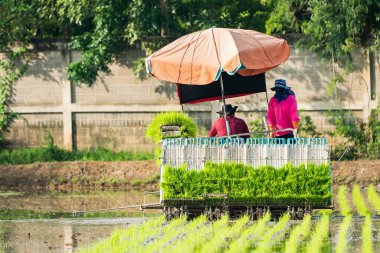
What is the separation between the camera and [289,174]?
55.2 ft

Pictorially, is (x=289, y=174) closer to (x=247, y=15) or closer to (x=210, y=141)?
(x=210, y=141)

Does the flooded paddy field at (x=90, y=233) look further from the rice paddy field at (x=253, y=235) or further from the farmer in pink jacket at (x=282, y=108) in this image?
the farmer in pink jacket at (x=282, y=108)

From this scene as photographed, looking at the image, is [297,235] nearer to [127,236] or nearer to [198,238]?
[198,238]

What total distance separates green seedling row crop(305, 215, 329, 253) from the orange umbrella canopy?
242cm

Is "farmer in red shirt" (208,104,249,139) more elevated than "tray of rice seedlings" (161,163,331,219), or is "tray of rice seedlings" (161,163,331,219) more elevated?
"farmer in red shirt" (208,104,249,139)

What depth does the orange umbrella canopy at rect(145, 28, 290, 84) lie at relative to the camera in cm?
1719

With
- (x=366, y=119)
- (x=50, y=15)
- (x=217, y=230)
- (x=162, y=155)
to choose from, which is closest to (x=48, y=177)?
(x=50, y=15)

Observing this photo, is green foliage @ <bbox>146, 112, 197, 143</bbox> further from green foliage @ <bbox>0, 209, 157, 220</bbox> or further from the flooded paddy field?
green foliage @ <bbox>0, 209, 157, 220</bbox>

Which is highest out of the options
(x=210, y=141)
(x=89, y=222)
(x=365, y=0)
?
(x=365, y=0)

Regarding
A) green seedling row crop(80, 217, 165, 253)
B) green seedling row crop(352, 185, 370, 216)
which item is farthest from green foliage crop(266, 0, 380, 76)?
green seedling row crop(80, 217, 165, 253)

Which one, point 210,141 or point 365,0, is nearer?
point 210,141

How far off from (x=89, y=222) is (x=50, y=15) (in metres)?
11.1

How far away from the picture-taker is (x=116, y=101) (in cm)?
2767

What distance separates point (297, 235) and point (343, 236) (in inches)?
21.6
